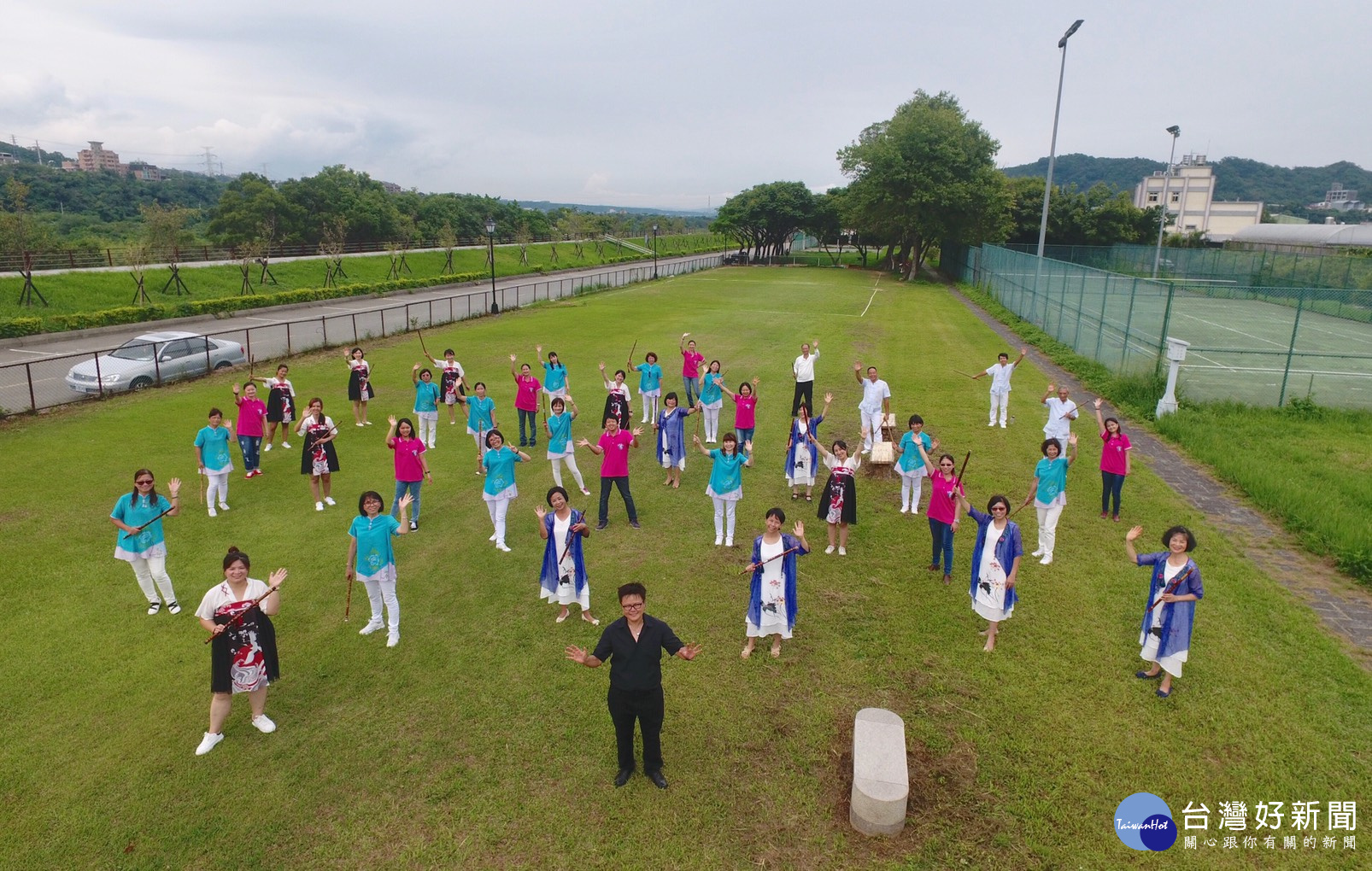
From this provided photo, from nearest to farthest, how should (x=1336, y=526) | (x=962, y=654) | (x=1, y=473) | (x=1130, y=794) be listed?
(x=1130, y=794) → (x=962, y=654) → (x=1336, y=526) → (x=1, y=473)

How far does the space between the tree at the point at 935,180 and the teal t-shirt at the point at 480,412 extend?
44701 mm

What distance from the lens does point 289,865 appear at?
5.13 metres

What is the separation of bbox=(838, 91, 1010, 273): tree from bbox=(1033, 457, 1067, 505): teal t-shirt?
149 ft

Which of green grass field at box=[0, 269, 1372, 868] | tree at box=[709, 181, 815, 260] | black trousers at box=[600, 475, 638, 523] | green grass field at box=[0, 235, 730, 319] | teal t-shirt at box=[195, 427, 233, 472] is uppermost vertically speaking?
tree at box=[709, 181, 815, 260]

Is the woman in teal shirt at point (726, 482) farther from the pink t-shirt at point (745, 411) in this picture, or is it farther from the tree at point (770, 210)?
the tree at point (770, 210)

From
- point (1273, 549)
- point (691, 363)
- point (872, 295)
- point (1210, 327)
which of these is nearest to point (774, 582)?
point (1273, 549)

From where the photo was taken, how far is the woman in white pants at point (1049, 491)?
29.6 ft

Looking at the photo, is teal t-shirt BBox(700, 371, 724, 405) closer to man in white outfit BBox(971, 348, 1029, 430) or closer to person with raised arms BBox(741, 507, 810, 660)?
man in white outfit BBox(971, 348, 1029, 430)

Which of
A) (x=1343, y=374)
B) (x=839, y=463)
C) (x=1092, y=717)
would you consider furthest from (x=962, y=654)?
(x=1343, y=374)

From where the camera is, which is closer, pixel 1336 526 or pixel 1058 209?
pixel 1336 526

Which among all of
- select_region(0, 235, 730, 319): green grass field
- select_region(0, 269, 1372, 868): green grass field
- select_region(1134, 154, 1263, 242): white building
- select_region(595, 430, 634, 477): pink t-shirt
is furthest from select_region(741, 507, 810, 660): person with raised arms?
select_region(1134, 154, 1263, 242): white building

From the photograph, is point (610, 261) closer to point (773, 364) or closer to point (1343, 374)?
point (773, 364)

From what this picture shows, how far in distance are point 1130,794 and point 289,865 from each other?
6.35 metres

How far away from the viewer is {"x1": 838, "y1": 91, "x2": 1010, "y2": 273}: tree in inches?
1988
